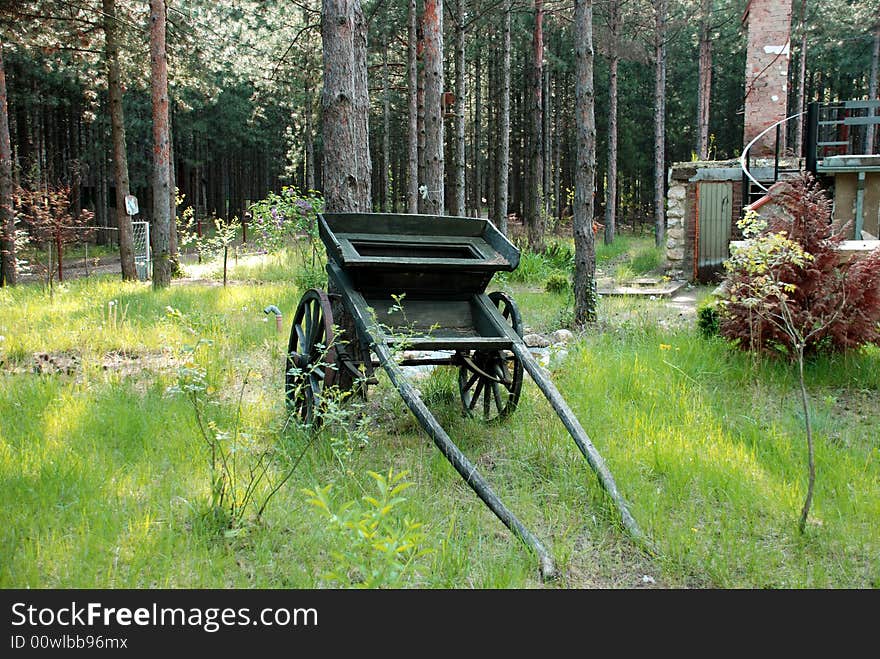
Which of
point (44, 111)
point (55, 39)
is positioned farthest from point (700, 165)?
point (44, 111)

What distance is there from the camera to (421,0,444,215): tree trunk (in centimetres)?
1209

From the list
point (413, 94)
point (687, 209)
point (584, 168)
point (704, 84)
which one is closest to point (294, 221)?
point (584, 168)

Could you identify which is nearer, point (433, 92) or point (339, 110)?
point (339, 110)

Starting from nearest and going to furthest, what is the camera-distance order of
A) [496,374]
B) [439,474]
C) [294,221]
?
[439,474], [496,374], [294,221]

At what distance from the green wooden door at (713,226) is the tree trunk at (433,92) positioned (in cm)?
579

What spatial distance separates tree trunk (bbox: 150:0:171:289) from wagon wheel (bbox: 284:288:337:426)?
843 centimetres

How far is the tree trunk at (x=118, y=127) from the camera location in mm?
14672

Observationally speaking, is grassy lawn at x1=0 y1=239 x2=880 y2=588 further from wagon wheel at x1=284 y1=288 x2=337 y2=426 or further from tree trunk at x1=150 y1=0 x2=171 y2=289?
tree trunk at x1=150 y1=0 x2=171 y2=289

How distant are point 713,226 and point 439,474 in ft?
39.8

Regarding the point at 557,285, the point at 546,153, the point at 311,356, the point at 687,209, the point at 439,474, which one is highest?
the point at 546,153

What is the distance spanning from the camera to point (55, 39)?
48.3 feet

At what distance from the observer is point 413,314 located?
17.1 ft

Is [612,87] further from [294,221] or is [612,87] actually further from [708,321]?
[708,321]

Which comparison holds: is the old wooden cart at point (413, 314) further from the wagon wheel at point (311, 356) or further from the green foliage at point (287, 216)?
the green foliage at point (287, 216)
